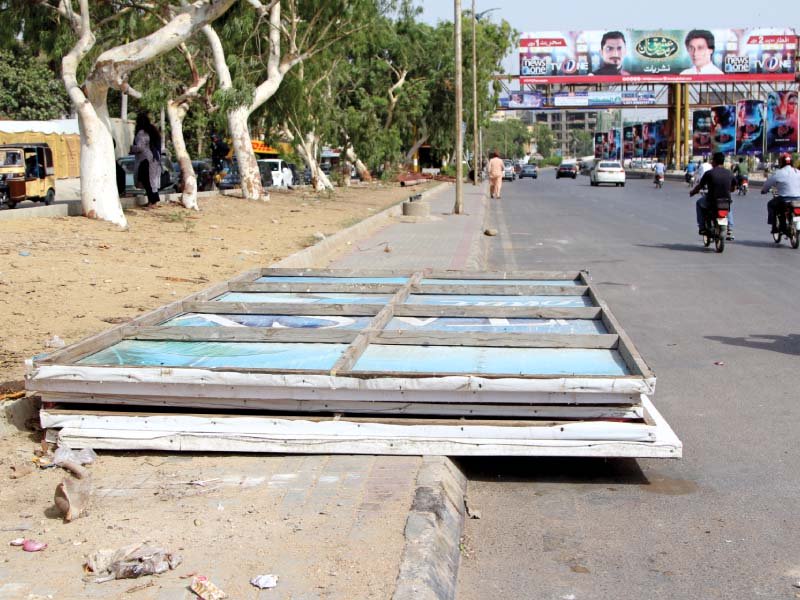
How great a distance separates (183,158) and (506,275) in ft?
47.7

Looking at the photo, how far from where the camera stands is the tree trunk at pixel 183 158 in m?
21.2

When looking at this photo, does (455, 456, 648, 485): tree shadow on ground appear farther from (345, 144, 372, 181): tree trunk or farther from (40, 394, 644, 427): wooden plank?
(345, 144, 372, 181): tree trunk

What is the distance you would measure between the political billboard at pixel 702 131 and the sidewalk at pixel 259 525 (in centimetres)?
7138

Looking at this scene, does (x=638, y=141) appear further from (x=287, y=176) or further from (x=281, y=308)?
(x=281, y=308)

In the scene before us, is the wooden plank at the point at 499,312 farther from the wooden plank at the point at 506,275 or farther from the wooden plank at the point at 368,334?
the wooden plank at the point at 506,275

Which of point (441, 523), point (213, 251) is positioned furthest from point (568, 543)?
point (213, 251)

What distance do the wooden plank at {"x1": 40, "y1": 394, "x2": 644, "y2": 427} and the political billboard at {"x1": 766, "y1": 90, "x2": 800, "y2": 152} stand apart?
59830mm

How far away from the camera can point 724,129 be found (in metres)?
65.5

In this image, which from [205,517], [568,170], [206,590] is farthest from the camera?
[568,170]

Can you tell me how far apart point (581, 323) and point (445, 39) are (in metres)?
50.3

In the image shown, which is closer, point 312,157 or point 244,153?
point 244,153

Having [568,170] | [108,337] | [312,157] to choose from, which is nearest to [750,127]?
[568,170]

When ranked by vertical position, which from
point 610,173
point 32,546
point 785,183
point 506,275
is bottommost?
point 610,173

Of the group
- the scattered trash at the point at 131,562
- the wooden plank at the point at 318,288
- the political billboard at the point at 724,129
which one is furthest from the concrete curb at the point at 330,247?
the political billboard at the point at 724,129
